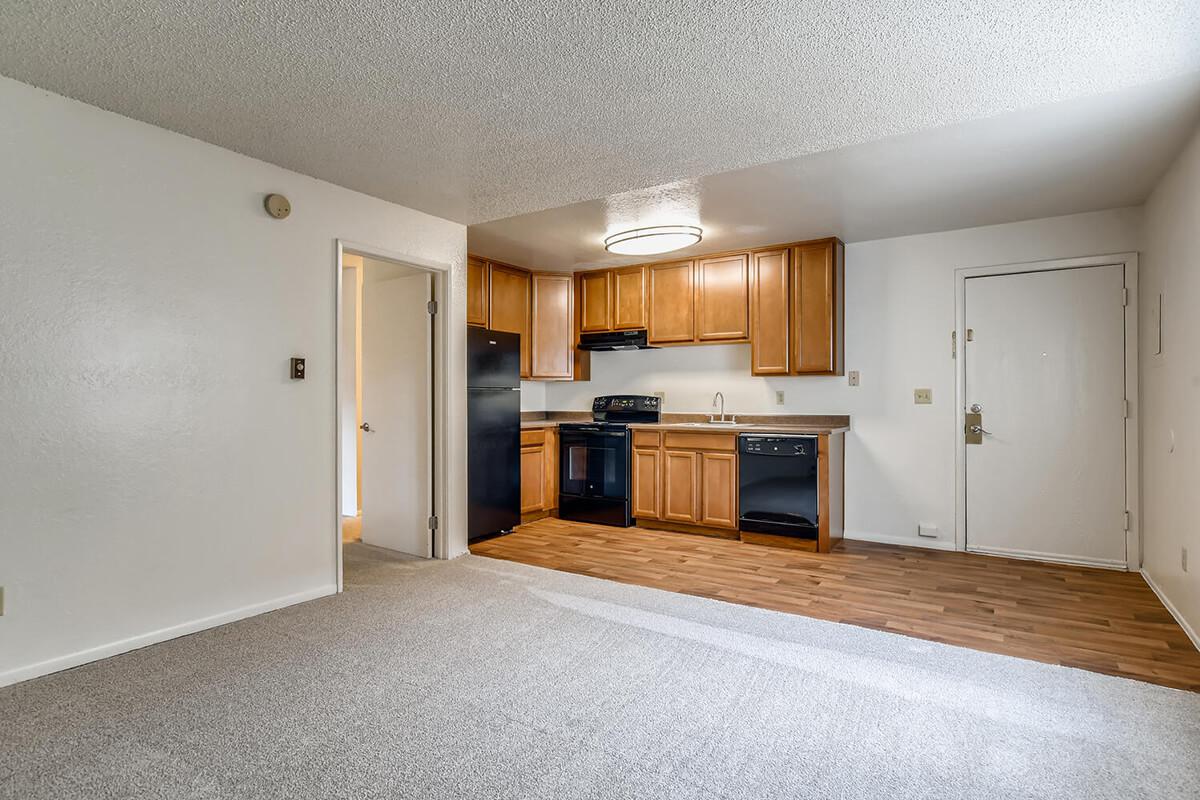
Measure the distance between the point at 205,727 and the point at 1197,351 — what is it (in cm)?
413

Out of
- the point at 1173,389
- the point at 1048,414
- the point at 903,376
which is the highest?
the point at 903,376

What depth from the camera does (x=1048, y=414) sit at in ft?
13.8

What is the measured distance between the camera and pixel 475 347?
181 inches

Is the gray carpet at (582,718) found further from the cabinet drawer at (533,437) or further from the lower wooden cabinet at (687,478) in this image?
the cabinet drawer at (533,437)

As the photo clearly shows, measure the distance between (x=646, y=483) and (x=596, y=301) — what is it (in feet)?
5.93

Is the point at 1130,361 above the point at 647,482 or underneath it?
above

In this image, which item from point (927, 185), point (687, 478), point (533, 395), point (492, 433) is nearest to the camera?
point (927, 185)

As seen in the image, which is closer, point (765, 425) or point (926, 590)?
point (926, 590)

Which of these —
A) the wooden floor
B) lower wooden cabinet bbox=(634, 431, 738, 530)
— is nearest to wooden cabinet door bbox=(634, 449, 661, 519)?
lower wooden cabinet bbox=(634, 431, 738, 530)

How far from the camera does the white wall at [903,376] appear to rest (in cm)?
446

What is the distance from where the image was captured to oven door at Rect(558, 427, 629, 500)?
17.6 ft

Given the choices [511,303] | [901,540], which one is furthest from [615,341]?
[901,540]

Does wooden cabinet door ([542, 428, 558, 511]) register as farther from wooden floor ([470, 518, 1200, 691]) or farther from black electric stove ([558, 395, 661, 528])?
wooden floor ([470, 518, 1200, 691])

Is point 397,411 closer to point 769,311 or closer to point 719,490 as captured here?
point 719,490
